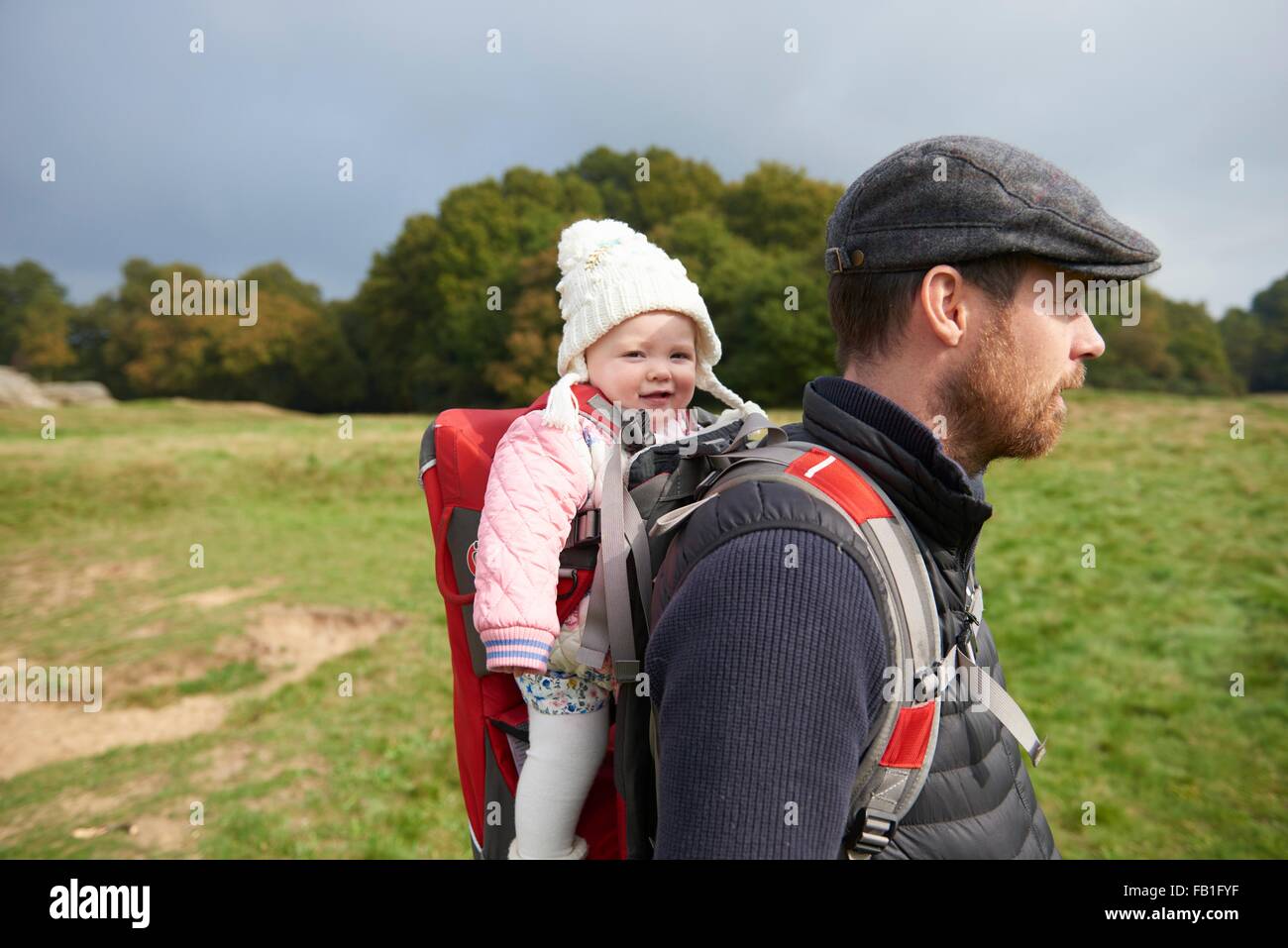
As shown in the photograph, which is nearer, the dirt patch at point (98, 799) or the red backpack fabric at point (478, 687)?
the red backpack fabric at point (478, 687)

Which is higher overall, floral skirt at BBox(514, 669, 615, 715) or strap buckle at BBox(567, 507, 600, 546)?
strap buckle at BBox(567, 507, 600, 546)

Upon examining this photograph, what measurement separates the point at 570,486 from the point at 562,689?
21.7 inches

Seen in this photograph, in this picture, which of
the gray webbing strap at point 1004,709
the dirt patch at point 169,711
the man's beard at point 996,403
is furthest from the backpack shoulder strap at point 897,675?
the dirt patch at point 169,711

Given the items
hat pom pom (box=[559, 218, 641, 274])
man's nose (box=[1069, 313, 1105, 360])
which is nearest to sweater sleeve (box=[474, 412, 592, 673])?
hat pom pom (box=[559, 218, 641, 274])

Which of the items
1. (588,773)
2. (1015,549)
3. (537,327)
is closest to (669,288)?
(588,773)

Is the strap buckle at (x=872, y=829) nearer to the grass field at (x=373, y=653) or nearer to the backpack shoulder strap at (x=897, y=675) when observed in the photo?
the backpack shoulder strap at (x=897, y=675)

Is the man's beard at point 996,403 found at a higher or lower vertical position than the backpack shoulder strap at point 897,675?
higher

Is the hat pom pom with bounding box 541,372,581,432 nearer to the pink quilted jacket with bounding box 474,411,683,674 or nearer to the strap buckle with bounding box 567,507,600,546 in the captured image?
the pink quilted jacket with bounding box 474,411,683,674

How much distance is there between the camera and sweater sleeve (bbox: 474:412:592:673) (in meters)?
2.11

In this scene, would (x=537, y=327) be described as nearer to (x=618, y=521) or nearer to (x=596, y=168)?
(x=596, y=168)

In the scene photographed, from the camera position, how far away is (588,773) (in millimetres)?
2322

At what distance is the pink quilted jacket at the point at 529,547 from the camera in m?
2.11

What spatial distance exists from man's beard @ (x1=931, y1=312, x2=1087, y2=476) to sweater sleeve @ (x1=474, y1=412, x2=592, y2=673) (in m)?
0.99
